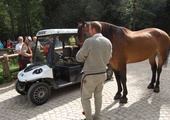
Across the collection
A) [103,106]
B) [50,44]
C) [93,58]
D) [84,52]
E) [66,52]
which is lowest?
[103,106]

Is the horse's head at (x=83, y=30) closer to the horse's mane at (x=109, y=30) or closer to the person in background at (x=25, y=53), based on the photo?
the horse's mane at (x=109, y=30)

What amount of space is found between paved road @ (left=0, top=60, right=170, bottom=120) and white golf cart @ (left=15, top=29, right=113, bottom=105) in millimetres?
332

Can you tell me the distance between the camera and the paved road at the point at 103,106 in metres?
3.66

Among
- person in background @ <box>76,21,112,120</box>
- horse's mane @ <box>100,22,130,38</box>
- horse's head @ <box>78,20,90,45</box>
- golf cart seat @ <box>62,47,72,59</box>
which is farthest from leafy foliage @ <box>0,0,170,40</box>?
person in background @ <box>76,21,112,120</box>

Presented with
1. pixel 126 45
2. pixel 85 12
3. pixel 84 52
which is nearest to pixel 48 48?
pixel 126 45

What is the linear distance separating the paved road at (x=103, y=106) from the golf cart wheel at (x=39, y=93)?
0.48ft

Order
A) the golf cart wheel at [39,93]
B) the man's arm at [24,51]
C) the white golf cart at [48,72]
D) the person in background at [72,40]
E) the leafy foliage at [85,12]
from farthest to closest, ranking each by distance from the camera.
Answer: the leafy foliage at [85,12]
the man's arm at [24,51]
the person in background at [72,40]
the white golf cart at [48,72]
the golf cart wheel at [39,93]

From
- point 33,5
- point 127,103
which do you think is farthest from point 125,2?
point 127,103

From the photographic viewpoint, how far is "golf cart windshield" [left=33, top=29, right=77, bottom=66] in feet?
15.2

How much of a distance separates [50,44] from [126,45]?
203 centimetres

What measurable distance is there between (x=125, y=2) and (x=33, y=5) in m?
13.7

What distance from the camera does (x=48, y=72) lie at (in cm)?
450

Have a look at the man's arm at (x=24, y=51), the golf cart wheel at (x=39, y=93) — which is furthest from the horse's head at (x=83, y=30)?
the man's arm at (x=24, y=51)

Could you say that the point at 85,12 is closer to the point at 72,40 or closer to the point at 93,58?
the point at 72,40
